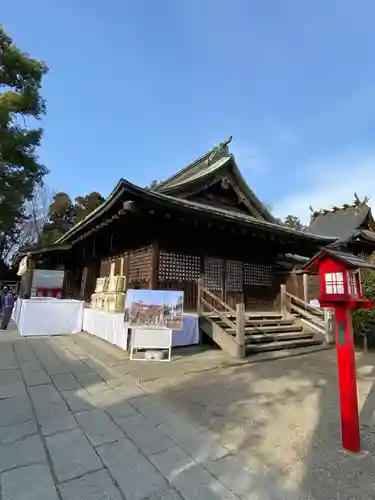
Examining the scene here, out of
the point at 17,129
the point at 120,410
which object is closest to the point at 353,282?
the point at 120,410

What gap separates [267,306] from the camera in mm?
10156

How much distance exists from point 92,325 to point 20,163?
9967 millimetres

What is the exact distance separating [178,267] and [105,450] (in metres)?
5.79

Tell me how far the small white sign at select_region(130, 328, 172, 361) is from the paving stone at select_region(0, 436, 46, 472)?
3.11m

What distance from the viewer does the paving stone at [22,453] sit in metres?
2.39

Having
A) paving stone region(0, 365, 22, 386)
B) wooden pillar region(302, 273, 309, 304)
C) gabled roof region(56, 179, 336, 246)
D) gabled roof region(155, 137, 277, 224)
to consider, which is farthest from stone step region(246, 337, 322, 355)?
gabled roof region(155, 137, 277, 224)

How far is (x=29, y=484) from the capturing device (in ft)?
6.93

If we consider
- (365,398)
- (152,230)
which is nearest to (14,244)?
(152,230)

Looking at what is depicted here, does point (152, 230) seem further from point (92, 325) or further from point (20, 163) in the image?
point (20, 163)

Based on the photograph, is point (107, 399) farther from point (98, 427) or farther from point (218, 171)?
point (218, 171)

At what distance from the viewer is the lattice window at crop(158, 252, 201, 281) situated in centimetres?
797

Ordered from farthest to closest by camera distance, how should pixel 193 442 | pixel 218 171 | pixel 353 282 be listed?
1. pixel 218 171
2. pixel 353 282
3. pixel 193 442

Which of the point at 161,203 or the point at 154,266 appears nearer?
the point at 161,203

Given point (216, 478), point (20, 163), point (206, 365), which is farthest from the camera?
point (20, 163)
